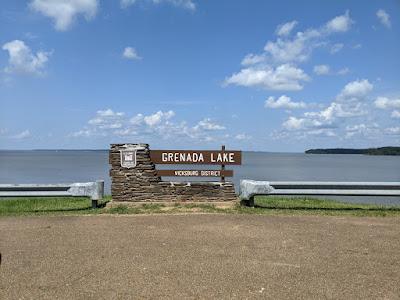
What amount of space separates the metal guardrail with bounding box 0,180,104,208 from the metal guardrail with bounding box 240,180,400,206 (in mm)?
3527

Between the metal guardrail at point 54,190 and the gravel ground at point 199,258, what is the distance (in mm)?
1773

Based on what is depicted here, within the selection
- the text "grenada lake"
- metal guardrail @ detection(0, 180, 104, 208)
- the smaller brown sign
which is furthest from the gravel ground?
the text "grenada lake"

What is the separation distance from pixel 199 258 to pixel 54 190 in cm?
641

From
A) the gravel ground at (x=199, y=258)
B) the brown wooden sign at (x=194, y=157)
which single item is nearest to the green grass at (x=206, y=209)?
the gravel ground at (x=199, y=258)

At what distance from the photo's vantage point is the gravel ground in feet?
17.6

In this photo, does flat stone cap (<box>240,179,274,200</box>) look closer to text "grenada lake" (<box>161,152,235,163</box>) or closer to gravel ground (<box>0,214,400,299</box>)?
text "grenada lake" (<box>161,152,235,163</box>)

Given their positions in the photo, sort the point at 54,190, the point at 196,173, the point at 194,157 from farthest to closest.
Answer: the point at 196,173 → the point at 194,157 → the point at 54,190

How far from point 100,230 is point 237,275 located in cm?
375

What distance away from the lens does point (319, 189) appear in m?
12.2

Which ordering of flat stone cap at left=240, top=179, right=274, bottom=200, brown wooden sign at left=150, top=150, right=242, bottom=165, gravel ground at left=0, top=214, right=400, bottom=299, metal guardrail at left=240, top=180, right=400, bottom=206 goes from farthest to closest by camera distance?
brown wooden sign at left=150, top=150, right=242, bottom=165
metal guardrail at left=240, top=180, right=400, bottom=206
flat stone cap at left=240, top=179, right=274, bottom=200
gravel ground at left=0, top=214, right=400, bottom=299

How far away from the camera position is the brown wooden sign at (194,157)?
1288 cm

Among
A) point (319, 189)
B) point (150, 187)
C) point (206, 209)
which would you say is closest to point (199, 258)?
point (206, 209)

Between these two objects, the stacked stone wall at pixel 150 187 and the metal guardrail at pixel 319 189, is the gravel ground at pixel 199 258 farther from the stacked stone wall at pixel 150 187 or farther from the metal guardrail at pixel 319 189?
the stacked stone wall at pixel 150 187

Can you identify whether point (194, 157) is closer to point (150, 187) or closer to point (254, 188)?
point (150, 187)
